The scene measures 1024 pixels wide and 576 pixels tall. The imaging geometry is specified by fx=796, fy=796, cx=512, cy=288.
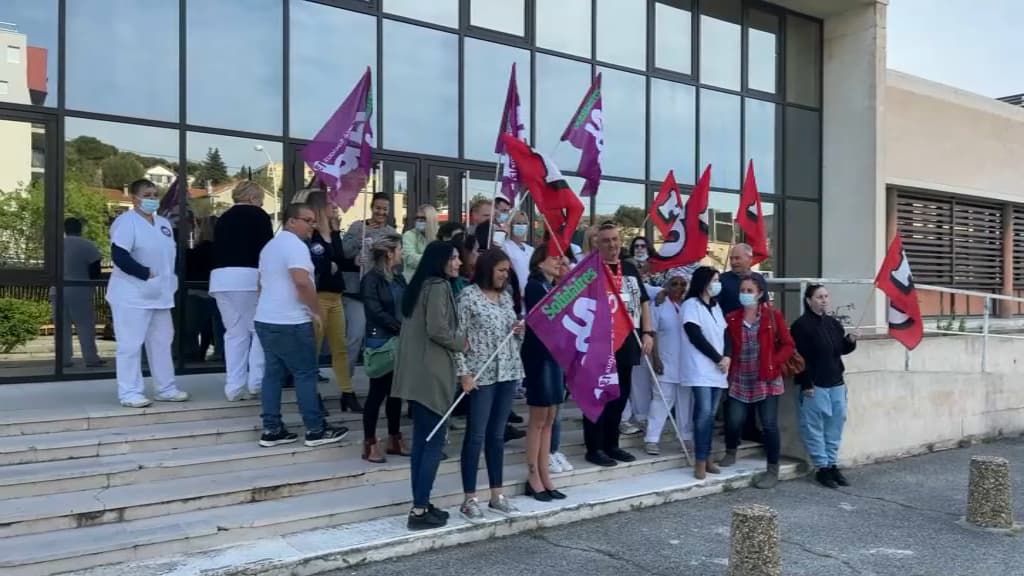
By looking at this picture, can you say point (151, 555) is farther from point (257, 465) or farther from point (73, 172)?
point (73, 172)

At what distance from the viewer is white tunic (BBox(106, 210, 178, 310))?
20.6 feet

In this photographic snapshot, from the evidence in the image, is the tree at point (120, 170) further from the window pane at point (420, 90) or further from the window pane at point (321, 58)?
the window pane at point (420, 90)


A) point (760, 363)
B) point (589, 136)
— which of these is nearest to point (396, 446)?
point (760, 363)

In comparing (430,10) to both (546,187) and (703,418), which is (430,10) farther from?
(703,418)

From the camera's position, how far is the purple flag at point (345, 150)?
7277 millimetres

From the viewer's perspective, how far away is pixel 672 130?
43.9 feet

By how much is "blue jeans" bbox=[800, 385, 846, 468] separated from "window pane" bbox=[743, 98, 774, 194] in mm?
7772

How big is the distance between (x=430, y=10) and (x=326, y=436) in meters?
6.56

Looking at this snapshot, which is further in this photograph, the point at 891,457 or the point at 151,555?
the point at 891,457

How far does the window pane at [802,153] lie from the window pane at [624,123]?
3680 mm

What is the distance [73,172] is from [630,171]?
793 centimetres

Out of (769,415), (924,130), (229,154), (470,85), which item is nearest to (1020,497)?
(769,415)

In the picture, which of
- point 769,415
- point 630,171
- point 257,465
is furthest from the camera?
point 630,171

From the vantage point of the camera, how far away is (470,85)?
35.8 ft
